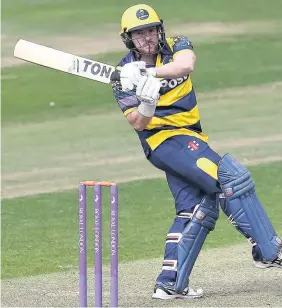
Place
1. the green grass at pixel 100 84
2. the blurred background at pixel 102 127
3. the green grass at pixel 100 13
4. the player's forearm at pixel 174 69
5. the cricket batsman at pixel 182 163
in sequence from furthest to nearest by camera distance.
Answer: the green grass at pixel 100 13
the green grass at pixel 100 84
the blurred background at pixel 102 127
the cricket batsman at pixel 182 163
the player's forearm at pixel 174 69

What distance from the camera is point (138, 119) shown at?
259 inches

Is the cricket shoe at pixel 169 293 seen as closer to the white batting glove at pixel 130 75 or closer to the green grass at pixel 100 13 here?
the white batting glove at pixel 130 75

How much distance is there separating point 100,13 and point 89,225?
476 inches

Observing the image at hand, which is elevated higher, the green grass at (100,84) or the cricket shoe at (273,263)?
the cricket shoe at (273,263)

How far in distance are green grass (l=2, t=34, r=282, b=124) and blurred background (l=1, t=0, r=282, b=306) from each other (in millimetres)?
22

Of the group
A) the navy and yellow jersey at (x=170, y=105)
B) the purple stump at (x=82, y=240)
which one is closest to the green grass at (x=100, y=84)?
the navy and yellow jersey at (x=170, y=105)

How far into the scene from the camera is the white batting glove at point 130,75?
629cm

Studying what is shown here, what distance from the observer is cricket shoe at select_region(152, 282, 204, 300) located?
268 inches

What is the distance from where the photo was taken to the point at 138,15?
21.8ft

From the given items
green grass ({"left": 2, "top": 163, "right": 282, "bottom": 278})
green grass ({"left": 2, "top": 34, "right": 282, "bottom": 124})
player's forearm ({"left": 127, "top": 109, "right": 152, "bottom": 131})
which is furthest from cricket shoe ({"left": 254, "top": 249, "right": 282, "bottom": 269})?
green grass ({"left": 2, "top": 34, "right": 282, "bottom": 124})

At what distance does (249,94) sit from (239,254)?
7785 millimetres

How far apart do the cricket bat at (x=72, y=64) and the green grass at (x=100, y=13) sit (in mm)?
13422

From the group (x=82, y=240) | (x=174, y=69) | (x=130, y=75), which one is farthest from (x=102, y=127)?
(x=82, y=240)

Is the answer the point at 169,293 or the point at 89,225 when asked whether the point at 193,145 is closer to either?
the point at 169,293
